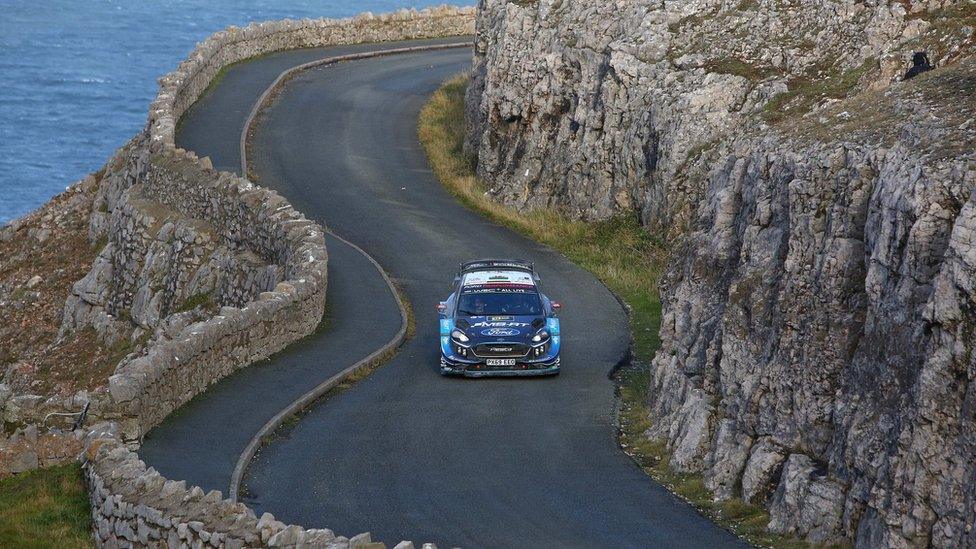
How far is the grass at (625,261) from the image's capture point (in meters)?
20.1

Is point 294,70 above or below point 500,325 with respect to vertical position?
above

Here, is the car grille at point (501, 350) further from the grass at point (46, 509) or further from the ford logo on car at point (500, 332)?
the grass at point (46, 509)

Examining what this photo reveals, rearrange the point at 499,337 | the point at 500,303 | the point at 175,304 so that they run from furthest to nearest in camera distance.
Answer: the point at 175,304, the point at 500,303, the point at 499,337

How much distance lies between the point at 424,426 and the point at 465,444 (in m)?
1.36

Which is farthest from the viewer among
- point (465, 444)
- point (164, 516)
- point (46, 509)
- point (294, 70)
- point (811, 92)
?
point (294, 70)

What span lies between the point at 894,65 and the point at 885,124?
40.0ft

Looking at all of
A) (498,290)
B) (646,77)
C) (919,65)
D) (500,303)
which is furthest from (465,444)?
(646,77)

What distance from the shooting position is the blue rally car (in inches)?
1099

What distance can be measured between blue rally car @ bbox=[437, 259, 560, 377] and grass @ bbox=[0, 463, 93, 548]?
900 cm

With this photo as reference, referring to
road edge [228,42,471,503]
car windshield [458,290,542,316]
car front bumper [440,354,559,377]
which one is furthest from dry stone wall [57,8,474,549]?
car front bumper [440,354,559,377]

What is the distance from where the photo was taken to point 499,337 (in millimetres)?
27875

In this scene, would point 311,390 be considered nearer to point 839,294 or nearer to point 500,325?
point 500,325

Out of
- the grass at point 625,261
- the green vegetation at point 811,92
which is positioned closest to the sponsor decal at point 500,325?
the grass at point 625,261

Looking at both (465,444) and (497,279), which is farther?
(497,279)
